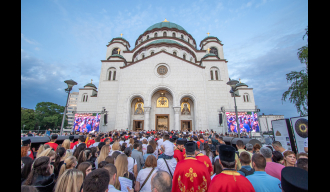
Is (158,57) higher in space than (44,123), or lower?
higher

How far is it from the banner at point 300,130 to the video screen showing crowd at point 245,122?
12.1 m

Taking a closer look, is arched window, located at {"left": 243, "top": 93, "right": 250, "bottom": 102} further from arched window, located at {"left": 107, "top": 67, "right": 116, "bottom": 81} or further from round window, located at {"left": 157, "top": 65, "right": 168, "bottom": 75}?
arched window, located at {"left": 107, "top": 67, "right": 116, "bottom": 81}

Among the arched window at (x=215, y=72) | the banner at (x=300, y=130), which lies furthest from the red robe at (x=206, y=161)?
A: the arched window at (x=215, y=72)

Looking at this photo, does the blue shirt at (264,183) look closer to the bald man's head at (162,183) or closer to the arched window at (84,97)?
the bald man's head at (162,183)

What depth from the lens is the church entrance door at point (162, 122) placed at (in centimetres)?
2048

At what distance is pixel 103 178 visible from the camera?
4.38ft

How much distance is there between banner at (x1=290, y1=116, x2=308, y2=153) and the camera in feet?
17.1

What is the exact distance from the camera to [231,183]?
1.57 meters

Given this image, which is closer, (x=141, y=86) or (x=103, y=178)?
(x=103, y=178)

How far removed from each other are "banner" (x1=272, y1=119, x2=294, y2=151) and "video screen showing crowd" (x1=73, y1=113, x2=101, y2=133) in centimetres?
1941
